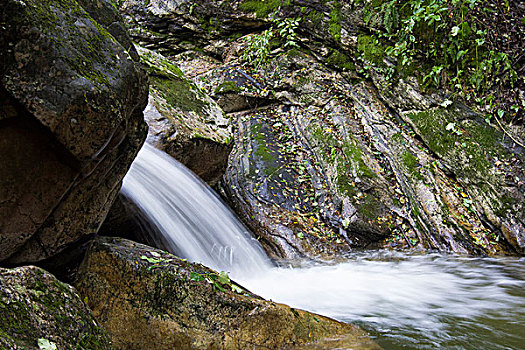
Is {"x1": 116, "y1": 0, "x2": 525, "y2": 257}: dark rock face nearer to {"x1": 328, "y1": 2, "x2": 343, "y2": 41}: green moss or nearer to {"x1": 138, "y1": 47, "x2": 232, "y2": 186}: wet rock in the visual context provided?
{"x1": 328, "y1": 2, "x2": 343, "y2": 41}: green moss

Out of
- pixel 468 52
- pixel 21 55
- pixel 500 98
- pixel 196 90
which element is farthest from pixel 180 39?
pixel 21 55

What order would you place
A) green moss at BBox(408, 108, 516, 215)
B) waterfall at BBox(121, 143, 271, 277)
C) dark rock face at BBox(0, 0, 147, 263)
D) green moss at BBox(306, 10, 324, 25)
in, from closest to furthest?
dark rock face at BBox(0, 0, 147, 263) < waterfall at BBox(121, 143, 271, 277) < green moss at BBox(408, 108, 516, 215) < green moss at BBox(306, 10, 324, 25)

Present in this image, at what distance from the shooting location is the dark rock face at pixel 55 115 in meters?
1.85

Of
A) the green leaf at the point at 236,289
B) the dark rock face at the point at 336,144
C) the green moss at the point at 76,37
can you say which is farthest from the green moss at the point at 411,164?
the green moss at the point at 76,37

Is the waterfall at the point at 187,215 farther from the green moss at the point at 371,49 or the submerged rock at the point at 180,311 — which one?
the green moss at the point at 371,49

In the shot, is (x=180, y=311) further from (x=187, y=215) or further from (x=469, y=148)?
(x=469, y=148)

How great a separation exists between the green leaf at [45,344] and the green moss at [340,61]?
25.6ft

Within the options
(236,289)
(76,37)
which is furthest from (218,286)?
(76,37)

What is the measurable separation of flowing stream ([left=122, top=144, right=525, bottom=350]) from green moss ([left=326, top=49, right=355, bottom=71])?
447cm

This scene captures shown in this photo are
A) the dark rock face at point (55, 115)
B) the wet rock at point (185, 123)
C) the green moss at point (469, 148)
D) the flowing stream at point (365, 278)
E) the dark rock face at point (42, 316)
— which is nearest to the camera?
the dark rock face at point (42, 316)

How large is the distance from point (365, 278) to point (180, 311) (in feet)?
8.74

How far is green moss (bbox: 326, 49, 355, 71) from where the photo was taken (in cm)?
804

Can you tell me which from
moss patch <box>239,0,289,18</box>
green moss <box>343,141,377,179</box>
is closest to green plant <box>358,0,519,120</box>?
green moss <box>343,141,377,179</box>

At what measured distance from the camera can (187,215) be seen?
4.50 m
